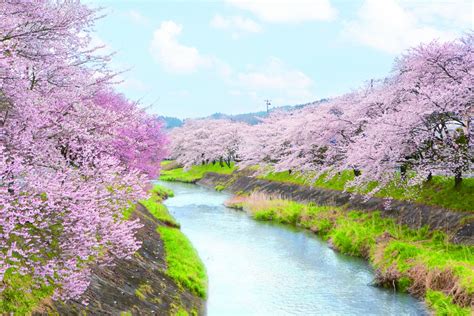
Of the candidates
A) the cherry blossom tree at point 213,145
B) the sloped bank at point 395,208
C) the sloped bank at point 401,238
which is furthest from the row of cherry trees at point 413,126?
the cherry blossom tree at point 213,145

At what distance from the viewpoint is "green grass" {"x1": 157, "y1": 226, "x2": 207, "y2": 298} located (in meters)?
16.7

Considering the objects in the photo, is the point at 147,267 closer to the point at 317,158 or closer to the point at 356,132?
the point at 356,132

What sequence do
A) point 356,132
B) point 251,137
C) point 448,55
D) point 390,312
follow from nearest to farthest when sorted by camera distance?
point 390,312, point 448,55, point 356,132, point 251,137

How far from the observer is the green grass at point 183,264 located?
54.8ft

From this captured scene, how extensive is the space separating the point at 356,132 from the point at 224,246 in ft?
49.3

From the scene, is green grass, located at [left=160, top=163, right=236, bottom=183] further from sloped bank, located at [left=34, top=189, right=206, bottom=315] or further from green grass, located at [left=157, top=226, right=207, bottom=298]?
sloped bank, located at [left=34, top=189, right=206, bottom=315]

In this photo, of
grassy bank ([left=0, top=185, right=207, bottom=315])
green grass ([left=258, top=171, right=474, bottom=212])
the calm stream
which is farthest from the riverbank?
grassy bank ([left=0, top=185, right=207, bottom=315])

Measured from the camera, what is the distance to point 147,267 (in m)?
15.1

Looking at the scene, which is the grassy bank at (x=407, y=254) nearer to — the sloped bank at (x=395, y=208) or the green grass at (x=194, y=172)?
the sloped bank at (x=395, y=208)

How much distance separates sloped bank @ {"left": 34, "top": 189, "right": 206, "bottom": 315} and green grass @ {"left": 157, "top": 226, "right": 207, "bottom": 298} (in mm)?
42

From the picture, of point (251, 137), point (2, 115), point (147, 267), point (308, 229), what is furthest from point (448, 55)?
point (251, 137)

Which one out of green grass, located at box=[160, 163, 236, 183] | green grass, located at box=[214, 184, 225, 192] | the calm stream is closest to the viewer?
the calm stream

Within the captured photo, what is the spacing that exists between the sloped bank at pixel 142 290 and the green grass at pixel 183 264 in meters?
0.04

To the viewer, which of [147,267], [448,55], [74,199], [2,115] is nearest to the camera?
[74,199]
